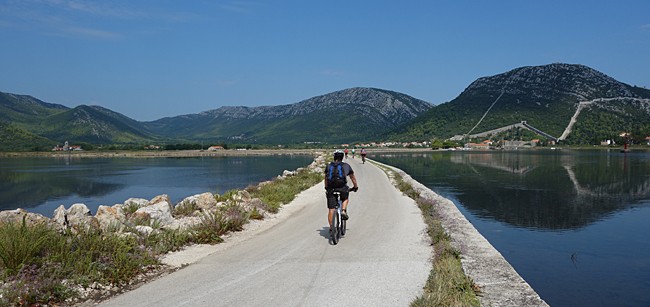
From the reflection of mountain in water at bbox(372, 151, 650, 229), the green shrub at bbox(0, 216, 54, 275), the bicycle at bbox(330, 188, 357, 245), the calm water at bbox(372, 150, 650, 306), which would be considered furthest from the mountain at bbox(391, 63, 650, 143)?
the green shrub at bbox(0, 216, 54, 275)

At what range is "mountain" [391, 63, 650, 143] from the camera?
5620 inches

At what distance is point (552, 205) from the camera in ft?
68.2

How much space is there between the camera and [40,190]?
40500 mm

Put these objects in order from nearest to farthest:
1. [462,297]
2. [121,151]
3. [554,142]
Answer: [462,297], [554,142], [121,151]

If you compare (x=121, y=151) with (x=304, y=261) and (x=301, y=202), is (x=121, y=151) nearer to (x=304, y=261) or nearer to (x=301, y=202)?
(x=301, y=202)

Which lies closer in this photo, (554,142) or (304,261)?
(304,261)

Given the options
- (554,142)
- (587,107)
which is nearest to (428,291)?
(554,142)

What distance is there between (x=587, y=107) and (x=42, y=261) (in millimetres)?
170238

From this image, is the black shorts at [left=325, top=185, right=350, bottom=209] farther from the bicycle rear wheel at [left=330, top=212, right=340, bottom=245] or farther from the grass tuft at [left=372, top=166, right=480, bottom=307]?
the grass tuft at [left=372, top=166, right=480, bottom=307]

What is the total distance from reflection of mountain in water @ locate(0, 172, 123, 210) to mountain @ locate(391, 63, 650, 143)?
125494mm

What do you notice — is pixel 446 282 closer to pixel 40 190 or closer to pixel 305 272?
pixel 305 272

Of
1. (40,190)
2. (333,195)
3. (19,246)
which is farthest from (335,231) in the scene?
(40,190)

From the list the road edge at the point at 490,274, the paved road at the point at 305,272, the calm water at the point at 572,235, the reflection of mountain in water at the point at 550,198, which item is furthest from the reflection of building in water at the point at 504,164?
the paved road at the point at 305,272

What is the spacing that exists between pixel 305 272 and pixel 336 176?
2906mm
